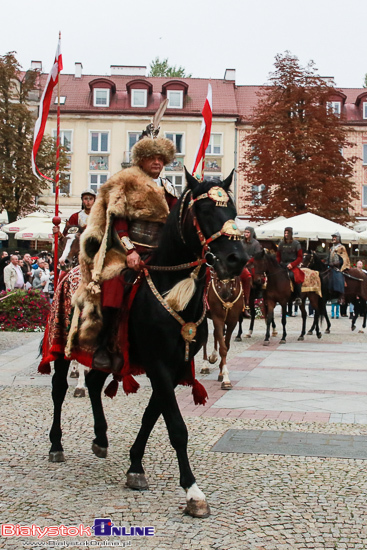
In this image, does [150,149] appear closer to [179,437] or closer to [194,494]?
[179,437]

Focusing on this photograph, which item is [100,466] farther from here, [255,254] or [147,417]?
[255,254]

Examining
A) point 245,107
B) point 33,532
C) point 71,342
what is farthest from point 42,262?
point 245,107

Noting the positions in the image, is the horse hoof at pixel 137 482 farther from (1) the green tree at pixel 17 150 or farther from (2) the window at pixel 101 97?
(2) the window at pixel 101 97

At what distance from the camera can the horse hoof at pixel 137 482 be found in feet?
15.8

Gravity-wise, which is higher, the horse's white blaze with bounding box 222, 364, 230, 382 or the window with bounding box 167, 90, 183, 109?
the window with bounding box 167, 90, 183, 109

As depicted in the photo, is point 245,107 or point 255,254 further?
point 245,107

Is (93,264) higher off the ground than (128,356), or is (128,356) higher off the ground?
(93,264)

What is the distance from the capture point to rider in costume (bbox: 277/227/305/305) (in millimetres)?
15883

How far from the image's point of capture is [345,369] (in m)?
11.0

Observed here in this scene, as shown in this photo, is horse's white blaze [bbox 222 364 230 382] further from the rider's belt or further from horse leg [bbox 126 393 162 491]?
the rider's belt

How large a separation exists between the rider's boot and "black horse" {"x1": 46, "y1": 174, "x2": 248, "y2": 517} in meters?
0.14

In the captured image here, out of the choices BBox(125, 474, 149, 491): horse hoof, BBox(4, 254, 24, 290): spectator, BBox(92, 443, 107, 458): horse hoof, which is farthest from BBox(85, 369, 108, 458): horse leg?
BBox(4, 254, 24, 290): spectator

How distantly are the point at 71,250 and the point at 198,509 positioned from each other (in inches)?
169

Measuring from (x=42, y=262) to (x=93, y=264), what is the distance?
1581 cm
